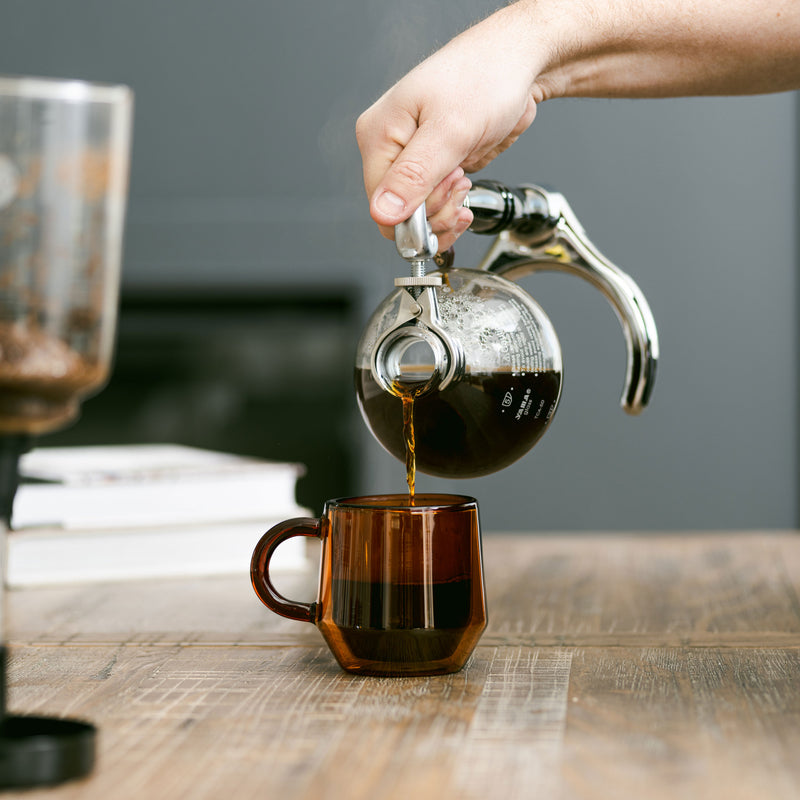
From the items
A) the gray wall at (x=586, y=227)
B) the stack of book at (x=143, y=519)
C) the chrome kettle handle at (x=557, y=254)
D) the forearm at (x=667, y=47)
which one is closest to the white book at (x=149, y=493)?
the stack of book at (x=143, y=519)

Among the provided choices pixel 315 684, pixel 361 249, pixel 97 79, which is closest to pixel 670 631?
pixel 315 684

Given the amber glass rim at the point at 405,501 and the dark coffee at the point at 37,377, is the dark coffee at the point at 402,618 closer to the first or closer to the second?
the amber glass rim at the point at 405,501

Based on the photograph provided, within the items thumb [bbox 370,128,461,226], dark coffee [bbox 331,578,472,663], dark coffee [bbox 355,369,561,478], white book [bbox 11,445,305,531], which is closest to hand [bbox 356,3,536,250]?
thumb [bbox 370,128,461,226]

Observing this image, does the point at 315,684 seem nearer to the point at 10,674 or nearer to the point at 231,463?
the point at 10,674

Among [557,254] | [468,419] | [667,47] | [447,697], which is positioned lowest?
[447,697]

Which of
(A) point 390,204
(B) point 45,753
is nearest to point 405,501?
(A) point 390,204

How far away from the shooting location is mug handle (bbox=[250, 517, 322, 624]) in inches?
26.0

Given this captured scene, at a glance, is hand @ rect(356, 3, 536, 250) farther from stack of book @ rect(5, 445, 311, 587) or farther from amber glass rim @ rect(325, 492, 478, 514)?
stack of book @ rect(5, 445, 311, 587)

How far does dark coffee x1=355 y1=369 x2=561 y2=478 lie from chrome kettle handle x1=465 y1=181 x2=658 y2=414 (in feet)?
0.34

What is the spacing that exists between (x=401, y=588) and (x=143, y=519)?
0.44 m

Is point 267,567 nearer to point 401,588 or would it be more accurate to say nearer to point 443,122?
point 401,588

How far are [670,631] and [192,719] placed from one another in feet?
1.18

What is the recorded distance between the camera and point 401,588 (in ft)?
2.02

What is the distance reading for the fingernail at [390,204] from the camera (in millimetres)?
699
